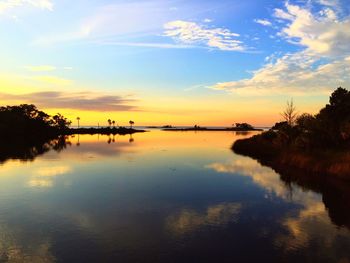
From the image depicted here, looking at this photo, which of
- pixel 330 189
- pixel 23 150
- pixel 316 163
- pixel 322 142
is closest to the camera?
pixel 330 189

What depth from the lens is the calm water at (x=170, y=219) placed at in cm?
1645

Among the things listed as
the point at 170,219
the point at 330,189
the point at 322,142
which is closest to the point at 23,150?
the point at 322,142

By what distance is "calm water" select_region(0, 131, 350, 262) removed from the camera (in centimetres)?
1645

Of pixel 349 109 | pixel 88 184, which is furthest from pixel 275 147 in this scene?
pixel 88 184

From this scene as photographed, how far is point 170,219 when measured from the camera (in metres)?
22.3

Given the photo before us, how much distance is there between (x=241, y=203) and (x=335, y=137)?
28.2 metres

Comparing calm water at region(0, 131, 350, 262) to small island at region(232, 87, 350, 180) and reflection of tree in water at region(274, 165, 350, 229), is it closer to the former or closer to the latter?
reflection of tree in water at region(274, 165, 350, 229)

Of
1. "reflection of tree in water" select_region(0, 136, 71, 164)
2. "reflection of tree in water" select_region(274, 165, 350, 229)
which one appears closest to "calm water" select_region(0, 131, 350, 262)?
"reflection of tree in water" select_region(274, 165, 350, 229)

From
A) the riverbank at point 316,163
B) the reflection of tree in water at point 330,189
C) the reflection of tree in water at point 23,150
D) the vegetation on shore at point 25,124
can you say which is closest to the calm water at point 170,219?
the reflection of tree in water at point 330,189

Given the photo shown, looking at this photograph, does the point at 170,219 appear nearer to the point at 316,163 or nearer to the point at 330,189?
the point at 330,189

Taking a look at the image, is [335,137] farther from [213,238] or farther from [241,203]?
[213,238]

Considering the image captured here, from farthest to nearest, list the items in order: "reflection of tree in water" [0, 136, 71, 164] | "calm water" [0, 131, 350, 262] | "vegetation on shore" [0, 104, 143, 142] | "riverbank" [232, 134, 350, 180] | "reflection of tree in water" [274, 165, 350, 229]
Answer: "vegetation on shore" [0, 104, 143, 142], "reflection of tree in water" [0, 136, 71, 164], "riverbank" [232, 134, 350, 180], "reflection of tree in water" [274, 165, 350, 229], "calm water" [0, 131, 350, 262]

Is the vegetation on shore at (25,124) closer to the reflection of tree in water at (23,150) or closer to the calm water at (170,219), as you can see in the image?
the reflection of tree in water at (23,150)

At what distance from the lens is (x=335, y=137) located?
49.6 metres
